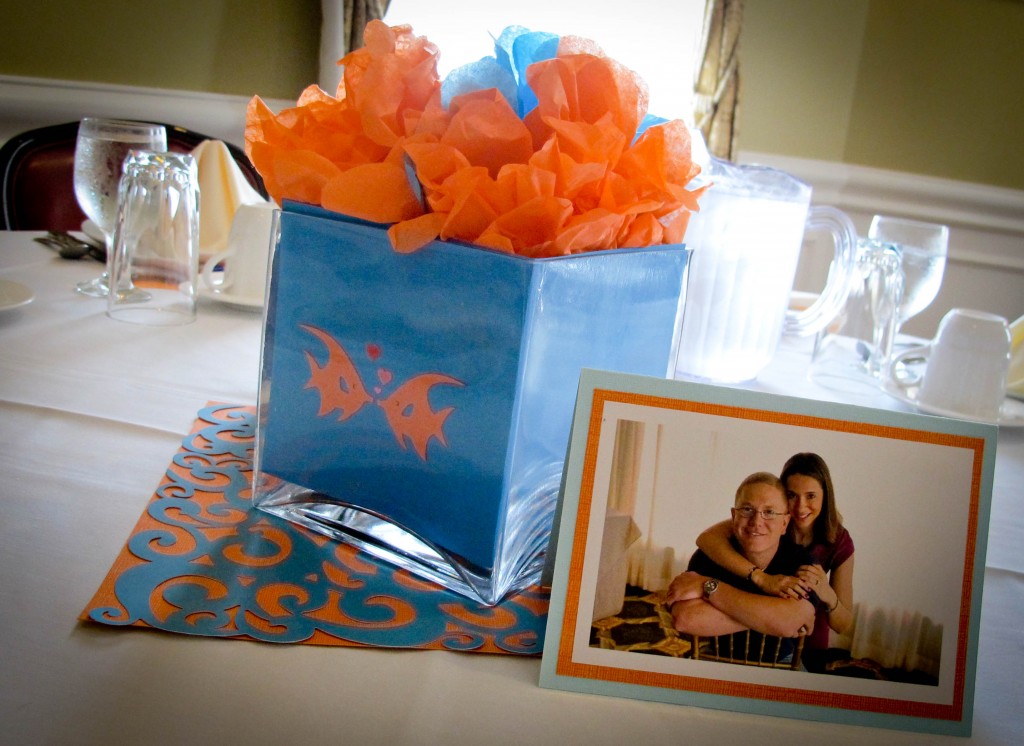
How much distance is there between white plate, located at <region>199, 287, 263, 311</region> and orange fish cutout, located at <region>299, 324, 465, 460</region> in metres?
0.47

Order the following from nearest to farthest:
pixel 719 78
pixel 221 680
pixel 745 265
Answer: pixel 221 680
pixel 745 265
pixel 719 78

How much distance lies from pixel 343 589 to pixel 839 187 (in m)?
2.24

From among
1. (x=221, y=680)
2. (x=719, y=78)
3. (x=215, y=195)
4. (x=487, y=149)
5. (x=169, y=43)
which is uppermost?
(x=719, y=78)

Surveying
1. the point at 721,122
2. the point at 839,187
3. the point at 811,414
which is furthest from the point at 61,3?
the point at 811,414

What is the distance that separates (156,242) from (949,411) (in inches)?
30.3

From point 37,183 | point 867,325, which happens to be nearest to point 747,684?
point 867,325

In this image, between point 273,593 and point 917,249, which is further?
point 917,249

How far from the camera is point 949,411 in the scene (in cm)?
76

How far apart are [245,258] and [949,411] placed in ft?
2.22

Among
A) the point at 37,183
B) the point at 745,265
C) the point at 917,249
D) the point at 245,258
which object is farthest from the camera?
the point at 37,183

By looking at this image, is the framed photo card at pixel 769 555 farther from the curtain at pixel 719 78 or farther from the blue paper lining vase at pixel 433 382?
the curtain at pixel 719 78

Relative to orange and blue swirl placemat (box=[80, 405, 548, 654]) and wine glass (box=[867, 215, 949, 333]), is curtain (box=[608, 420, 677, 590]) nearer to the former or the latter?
orange and blue swirl placemat (box=[80, 405, 548, 654])

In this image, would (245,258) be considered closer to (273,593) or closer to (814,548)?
(273,593)

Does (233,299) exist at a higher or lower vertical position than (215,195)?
lower
